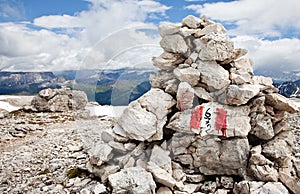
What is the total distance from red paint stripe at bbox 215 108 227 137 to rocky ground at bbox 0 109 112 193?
6.82 meters

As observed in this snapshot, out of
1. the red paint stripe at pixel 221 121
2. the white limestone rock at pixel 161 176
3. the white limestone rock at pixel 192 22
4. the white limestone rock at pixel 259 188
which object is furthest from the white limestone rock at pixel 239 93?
the white limestone rock at pixel 161 176

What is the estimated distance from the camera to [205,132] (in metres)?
15.5

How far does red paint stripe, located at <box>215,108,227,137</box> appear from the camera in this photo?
15.4 m

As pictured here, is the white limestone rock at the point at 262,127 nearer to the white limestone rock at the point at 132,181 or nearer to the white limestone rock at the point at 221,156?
the white limestone rock at the point at 221,156

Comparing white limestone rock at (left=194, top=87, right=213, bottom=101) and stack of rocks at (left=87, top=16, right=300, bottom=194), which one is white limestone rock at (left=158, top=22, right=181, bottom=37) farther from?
white limestone rock at (left=194, top=87, right=213, bottom=101)

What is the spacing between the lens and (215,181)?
15.7m

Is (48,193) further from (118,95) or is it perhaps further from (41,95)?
(41,95)

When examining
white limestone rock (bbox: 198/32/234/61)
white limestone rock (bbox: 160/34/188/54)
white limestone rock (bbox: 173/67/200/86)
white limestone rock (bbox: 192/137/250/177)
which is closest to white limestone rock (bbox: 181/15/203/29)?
white limestone rock (bbox: 160/34/188/54)

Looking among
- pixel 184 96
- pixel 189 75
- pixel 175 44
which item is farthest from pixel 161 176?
pixel 175 44

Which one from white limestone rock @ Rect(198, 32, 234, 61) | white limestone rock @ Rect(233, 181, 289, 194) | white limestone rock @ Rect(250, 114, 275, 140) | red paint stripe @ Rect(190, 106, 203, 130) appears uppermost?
white limestone rock @ Rect(198, 32, 234, 61)

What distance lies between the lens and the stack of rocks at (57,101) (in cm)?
4578

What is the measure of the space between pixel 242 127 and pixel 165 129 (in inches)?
164

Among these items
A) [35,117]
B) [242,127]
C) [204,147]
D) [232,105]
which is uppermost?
[232,105]

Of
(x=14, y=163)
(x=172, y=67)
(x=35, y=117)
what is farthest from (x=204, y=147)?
(x=35, y=117)
